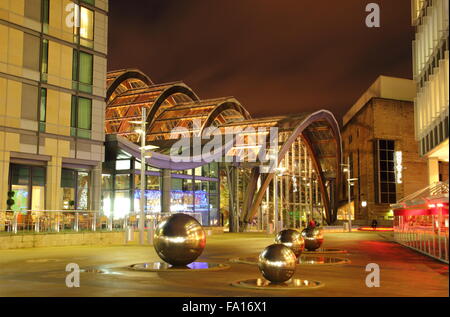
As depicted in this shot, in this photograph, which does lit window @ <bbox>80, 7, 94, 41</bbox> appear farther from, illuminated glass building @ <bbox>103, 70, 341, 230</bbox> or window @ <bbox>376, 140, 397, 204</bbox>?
window @ <bbox>376, 140, 397, 204</bbox>

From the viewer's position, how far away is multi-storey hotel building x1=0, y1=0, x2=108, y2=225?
3553 cm

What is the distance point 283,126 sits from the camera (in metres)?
66.9

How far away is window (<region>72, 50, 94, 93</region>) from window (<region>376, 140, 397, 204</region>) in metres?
61.2

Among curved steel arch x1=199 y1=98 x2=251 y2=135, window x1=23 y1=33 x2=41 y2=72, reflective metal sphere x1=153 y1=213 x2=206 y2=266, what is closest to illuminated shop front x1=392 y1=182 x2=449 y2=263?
reflective metal sphere x1=153 y1=213 x2=206 y2=266

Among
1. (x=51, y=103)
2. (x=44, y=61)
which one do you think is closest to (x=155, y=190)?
(x=51, y=103)

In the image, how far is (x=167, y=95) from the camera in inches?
2832

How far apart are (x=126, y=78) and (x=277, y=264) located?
6725 centimetres

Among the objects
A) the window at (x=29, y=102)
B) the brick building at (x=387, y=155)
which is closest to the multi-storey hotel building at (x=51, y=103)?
the window at (x=29, y=102)

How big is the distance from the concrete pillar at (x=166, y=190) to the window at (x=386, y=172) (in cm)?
5249

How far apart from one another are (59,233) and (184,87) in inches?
1839

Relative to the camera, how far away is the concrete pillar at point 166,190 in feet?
157

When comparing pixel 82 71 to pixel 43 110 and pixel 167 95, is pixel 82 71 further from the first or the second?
pixel 167 95

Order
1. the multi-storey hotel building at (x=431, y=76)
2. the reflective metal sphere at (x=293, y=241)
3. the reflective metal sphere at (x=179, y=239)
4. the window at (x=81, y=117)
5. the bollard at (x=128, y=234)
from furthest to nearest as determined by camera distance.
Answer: the window at (x=81, y=117) → the bollard at (x=128, y=234) → the multi-storey hotel building at (x=431, y=76) → the reflective metal sphere at (x=293, y=241) → the reflective metal sphere at (x=179, y=239)

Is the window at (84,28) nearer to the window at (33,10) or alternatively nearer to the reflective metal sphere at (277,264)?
the window at (33,10)
